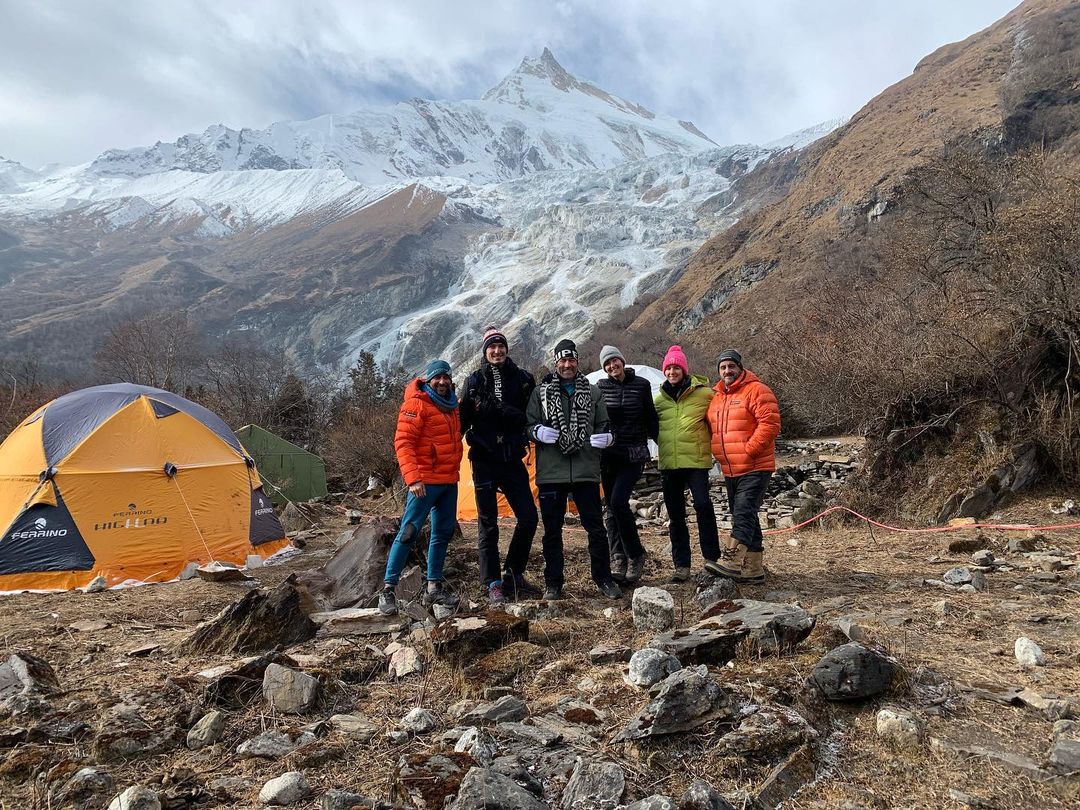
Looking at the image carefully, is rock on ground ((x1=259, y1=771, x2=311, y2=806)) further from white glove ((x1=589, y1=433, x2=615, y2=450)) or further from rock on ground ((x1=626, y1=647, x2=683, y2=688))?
white glove ((x1=589, y1=433, x2=615, y2=450))

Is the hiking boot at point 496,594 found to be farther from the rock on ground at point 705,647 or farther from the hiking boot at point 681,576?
the rock on ground at point 705,647

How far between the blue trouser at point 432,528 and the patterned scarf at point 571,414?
1036mm

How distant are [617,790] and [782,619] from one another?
1.47 metres

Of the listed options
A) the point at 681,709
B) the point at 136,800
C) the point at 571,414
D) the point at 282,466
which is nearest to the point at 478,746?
the point at 681,709

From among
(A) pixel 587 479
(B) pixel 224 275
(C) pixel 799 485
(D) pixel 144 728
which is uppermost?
(B) pixel 224 275

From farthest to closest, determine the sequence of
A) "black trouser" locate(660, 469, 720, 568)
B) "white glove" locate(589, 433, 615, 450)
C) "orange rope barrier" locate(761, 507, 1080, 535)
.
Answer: "orange rope barrier" locate(761, 507, 1080, 535), "black trouser" locate(660, 469, 720, 568), "white glove" locate(589, 433, 615, 450)

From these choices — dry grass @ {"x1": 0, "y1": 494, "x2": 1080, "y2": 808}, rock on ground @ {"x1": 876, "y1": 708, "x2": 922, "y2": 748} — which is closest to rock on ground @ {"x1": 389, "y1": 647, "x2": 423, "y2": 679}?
dry grass @ {"x1": 0, "y1": 494, "x2": 1080, "y2": 808}

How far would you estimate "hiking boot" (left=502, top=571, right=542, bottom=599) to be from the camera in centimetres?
481

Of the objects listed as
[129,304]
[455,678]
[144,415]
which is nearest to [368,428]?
[144,415]

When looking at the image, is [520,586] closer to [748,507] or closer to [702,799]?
[748,507]

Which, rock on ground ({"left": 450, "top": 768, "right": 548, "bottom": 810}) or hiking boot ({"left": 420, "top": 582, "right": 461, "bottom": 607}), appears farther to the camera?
hiking boot ({"left": 420, "top": 582, "right": 461, "bottom": 607})

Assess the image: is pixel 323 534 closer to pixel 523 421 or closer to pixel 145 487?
pixel 145 487

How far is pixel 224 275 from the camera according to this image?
102m

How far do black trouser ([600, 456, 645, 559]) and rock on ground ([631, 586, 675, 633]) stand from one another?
115 cm
